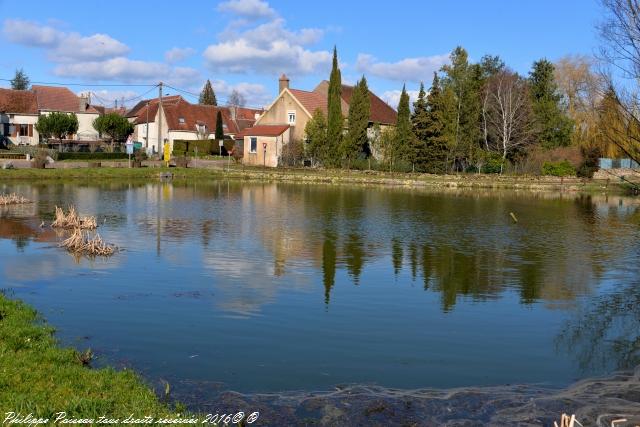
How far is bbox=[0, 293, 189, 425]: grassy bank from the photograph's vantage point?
6863 mm

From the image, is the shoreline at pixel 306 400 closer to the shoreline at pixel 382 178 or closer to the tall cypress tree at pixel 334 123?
the shoreline at pixel 382 178

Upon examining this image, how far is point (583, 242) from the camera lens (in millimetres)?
25219

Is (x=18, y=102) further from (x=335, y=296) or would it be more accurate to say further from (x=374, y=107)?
(x=335, y=296)

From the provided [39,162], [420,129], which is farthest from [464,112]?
[39,162]

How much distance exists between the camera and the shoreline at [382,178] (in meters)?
56.7

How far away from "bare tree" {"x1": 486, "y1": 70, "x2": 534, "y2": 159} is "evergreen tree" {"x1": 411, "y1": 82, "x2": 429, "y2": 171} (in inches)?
359

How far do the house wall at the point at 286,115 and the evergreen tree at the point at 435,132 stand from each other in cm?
1445

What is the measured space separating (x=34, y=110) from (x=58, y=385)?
76.8 m

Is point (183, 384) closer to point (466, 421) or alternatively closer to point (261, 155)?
point (466, 421)

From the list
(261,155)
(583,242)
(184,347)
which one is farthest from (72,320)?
(261,155)

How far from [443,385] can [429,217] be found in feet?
75.8

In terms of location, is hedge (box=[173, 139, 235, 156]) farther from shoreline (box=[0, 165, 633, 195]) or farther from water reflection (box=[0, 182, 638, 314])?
water reflection (box=[0, 182, 638, 314])

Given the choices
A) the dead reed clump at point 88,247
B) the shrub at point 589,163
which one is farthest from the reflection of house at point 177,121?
the dead reed clump at point 88,247

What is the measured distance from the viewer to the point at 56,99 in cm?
8019
